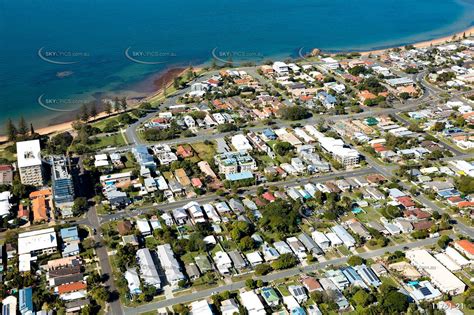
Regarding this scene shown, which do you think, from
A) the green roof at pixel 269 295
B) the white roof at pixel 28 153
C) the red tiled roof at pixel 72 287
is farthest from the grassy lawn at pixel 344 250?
the white roof at pixel 28 153

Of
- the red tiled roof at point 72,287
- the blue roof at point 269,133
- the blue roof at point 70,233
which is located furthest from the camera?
the blue roof at point 269,133

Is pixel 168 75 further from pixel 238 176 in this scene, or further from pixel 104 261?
pixel 104 261

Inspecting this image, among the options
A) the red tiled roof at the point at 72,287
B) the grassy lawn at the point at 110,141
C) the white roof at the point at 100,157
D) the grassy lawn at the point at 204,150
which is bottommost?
the red tiled roof at the point at 72,287

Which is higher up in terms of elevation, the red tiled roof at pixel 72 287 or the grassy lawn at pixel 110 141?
the grassy lawn at pixel 110 141

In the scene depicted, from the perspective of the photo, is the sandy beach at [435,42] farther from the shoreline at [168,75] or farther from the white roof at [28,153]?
the white roof at [28,153]

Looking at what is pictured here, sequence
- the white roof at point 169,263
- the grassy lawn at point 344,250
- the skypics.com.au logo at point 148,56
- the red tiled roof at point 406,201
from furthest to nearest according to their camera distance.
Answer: the skypics.com.au logo at point 148,56
the red tiled roof at point 406,201
the grassy lawn at point 344,250
the white roof at point 169,263

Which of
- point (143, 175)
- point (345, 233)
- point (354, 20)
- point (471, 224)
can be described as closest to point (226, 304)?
point (345, 233)

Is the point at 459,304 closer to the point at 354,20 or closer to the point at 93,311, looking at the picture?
the point at 93,311
